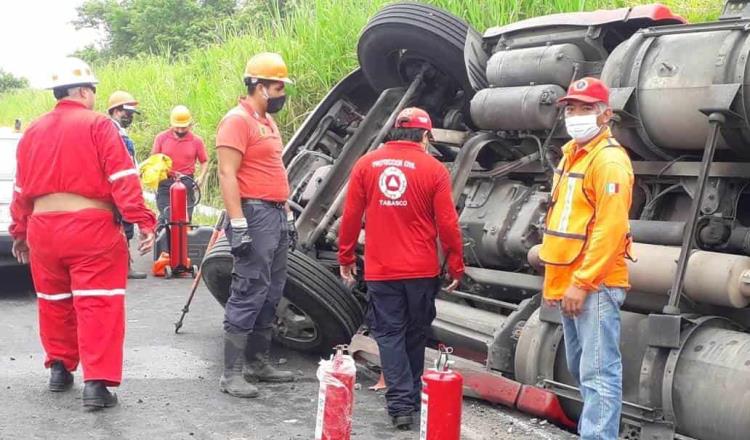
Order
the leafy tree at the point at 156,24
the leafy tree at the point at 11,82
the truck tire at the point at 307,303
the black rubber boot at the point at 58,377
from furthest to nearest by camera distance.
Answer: the leafy tree at the point at 11,82
the leafy tree at the point at 156,24
the truck tire at the point at 307,303
the black rubber boot at the point at 58,377

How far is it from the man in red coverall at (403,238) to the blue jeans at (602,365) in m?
1.04

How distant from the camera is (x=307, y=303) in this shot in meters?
5.61

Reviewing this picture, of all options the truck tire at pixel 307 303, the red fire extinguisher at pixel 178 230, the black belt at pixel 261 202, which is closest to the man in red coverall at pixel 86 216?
the black belt at pixel 261 202

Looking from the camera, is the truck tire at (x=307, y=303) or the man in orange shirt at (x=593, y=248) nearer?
the man in orange shirt at (x=593, y=248)

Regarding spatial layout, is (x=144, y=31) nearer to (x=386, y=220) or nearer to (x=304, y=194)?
(x=304, y=194)

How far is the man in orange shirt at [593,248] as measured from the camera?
372 cm

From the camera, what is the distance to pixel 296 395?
522 centimetres

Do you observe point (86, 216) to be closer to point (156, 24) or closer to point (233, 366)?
point (233, 366)

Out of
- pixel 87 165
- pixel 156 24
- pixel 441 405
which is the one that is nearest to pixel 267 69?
pixel 87 165

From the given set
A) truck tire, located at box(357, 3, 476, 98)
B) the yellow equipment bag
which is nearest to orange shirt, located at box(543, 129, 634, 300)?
truck tire, located at box(357, 3, 476, 98)

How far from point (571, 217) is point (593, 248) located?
0.20 metres

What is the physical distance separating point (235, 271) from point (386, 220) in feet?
3.24

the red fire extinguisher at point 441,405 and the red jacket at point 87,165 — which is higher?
the red jacket at point 87,165

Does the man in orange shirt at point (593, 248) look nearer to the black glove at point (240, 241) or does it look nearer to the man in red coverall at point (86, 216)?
the black glove at point (240, 241)
